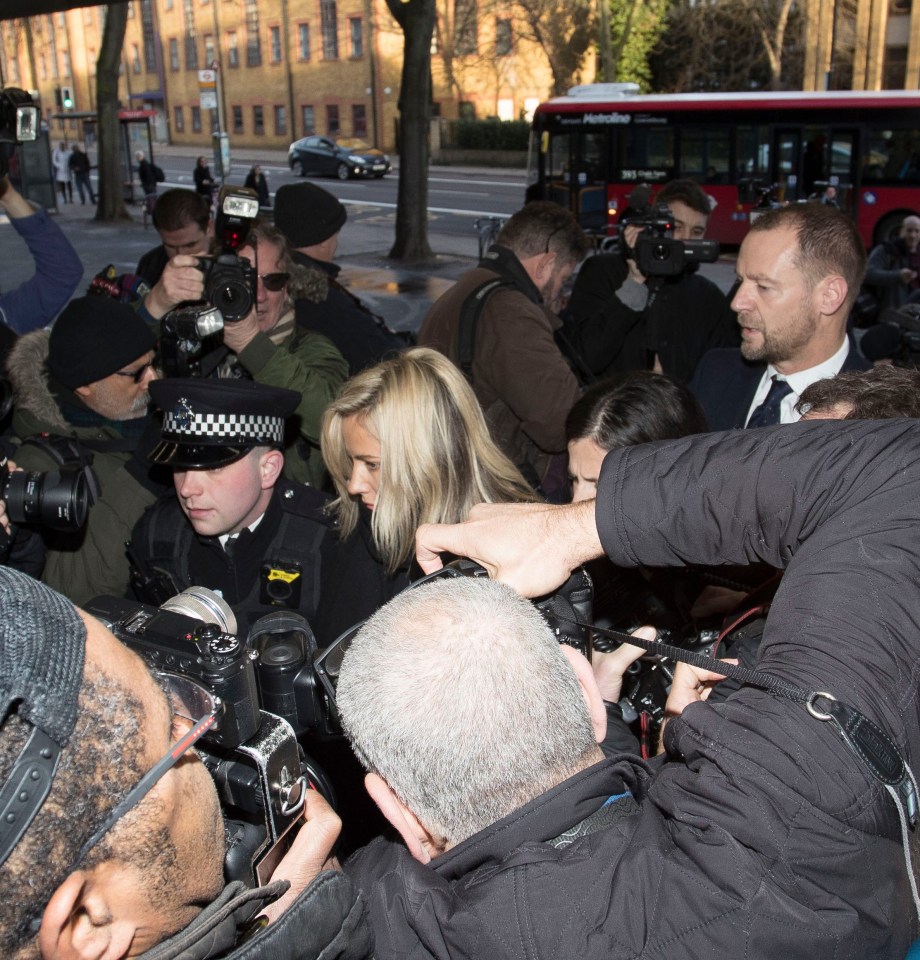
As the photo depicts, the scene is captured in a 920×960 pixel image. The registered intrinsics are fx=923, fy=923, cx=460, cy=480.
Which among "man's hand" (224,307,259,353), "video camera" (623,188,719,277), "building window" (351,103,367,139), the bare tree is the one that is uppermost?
the bare tree

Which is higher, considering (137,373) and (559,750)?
(137,373)

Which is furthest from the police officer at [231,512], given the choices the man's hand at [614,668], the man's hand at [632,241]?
the man's hand at [632,241]

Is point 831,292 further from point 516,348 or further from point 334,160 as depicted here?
point 334,160

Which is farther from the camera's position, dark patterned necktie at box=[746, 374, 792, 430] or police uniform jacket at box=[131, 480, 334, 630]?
dark patterned necktie at box=[746, 374, 792, 430]

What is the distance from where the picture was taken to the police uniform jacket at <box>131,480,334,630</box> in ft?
9.25

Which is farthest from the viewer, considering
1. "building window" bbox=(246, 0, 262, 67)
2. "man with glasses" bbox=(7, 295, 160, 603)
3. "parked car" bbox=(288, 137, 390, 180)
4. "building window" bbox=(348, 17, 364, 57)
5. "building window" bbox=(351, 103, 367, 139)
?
"building window" bbox=(246, 0, 262, 67)

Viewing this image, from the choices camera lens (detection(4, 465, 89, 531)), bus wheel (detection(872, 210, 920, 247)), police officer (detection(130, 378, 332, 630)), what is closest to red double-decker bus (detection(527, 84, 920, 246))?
bus wheel (detection(872, 210, 920, 247))

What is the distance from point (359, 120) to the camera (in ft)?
144

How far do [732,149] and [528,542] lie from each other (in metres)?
16.9

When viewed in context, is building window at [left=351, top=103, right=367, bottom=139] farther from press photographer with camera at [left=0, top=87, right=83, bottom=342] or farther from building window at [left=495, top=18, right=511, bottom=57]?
press photographer with camera at [left=0, top=87, right=83, bottom=342]

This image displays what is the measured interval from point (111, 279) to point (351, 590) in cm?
317

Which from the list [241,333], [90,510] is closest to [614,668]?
[90,510]

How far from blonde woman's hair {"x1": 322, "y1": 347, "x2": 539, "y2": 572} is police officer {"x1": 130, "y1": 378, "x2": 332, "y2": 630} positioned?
0.17 m

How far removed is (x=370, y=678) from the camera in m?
1.47
